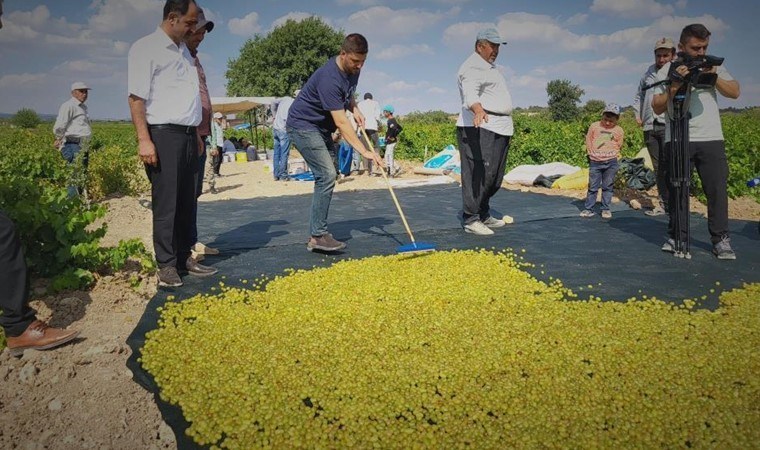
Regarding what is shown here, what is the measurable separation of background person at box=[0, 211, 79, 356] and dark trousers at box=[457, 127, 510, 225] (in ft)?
13.5

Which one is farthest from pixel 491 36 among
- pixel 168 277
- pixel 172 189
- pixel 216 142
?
pixel 216 142

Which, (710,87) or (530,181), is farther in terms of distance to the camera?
(530,181)

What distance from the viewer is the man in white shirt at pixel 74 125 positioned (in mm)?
7621

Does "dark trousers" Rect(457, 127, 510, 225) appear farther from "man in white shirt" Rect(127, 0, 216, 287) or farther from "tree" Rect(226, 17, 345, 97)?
"tree" Rect(226, 17, 345, 97)

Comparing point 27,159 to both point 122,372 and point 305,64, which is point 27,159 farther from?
point 305,64

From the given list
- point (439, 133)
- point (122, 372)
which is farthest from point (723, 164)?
point (439, 133)

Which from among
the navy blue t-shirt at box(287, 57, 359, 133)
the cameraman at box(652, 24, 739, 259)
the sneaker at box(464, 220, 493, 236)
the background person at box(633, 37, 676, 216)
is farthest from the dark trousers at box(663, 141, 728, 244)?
the navy blue t-shirt at box(287, 57, 359, 133)

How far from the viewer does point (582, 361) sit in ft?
8.73

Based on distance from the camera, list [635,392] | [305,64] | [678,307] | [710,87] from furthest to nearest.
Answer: [305,64], [710,87], [678,307], [635,392]

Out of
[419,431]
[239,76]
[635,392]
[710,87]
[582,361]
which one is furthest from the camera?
[239,76]

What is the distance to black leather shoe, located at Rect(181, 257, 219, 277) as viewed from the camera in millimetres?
4191

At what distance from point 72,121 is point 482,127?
664 centimetres

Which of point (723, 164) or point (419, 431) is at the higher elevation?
point (723, 164)

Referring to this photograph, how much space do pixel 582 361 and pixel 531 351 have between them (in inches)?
10.8
